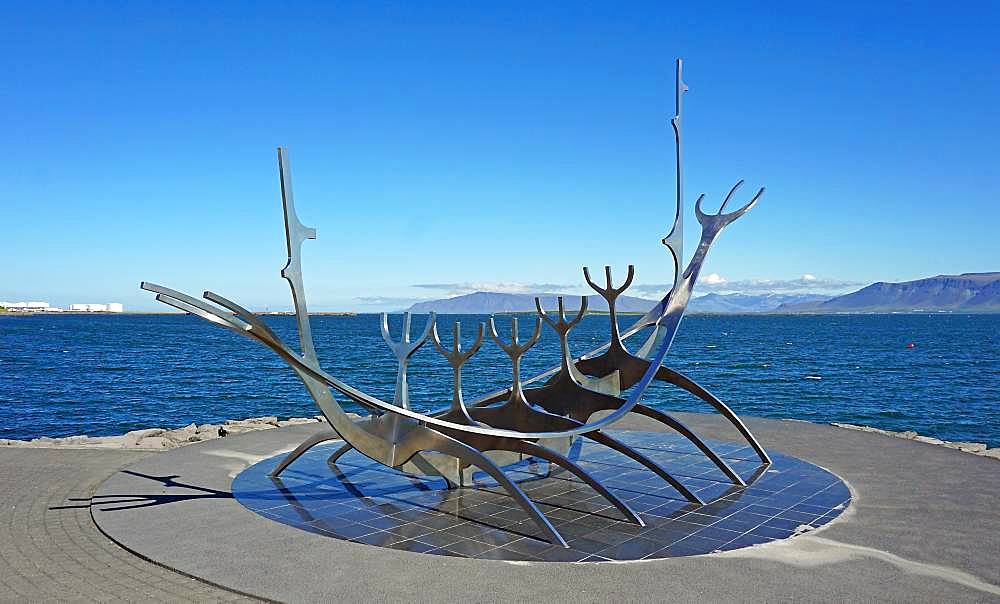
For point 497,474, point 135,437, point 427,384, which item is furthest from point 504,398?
point 427,384

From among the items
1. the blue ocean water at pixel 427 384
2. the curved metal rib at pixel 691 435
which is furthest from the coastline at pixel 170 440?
the blue ocean water at pixel 427 384

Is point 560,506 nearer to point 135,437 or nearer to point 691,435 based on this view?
point 691,435

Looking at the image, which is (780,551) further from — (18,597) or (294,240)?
(18,597)

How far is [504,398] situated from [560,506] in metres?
3.30

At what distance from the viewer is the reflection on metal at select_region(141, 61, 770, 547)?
10.0 metres

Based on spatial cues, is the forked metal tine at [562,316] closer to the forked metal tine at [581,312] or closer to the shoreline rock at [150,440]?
the forked metal tine at [581,312]

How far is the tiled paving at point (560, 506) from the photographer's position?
9.46 metres

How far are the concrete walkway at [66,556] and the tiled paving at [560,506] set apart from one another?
204cm

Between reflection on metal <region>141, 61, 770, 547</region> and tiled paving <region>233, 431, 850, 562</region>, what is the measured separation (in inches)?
12.9

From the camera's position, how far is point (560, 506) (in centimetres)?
1128

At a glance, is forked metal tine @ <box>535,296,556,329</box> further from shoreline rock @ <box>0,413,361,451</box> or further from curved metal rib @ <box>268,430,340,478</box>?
shoreline rock @ <box>0,413,361,451</box>

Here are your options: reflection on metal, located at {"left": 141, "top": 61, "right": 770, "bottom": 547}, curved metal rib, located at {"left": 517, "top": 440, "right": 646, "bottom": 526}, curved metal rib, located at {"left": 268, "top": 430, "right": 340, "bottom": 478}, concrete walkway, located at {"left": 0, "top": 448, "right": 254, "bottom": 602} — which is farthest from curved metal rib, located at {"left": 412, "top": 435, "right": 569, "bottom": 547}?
concrete walkway, located at {"left": 0, "top": 448, "right": 254, "bottom": 602}

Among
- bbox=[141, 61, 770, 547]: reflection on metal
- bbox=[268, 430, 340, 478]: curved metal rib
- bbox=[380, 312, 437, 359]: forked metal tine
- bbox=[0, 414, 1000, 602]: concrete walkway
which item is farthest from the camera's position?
bbox=[268, 430, 340, 478]: curved metal rib

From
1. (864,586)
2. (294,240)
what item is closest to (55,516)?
(294,240)
